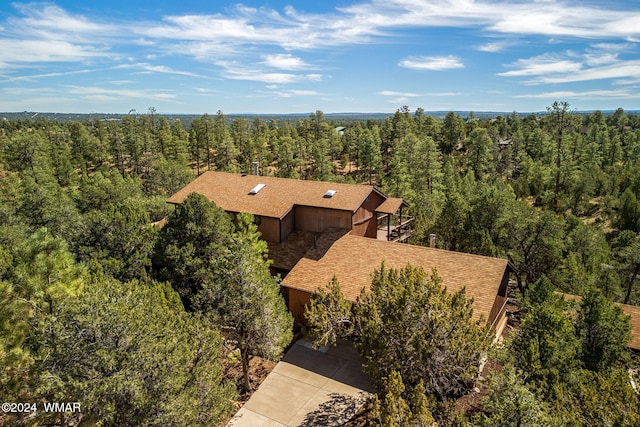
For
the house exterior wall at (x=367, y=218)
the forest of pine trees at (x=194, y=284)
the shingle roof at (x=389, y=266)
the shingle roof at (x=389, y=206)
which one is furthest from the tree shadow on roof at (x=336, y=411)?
the shingle roof at (x=389, y=206)

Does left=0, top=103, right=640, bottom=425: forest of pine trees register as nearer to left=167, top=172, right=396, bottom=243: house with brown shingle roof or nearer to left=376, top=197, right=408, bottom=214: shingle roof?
left=167, top=172, right=396, bottom=243: house with brown shingle roof

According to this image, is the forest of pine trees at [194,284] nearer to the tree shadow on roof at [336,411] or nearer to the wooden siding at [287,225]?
the tree shadow on roof at [336,411]

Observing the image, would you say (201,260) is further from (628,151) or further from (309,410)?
(628,151)

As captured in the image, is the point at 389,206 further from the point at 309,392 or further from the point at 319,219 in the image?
the point at 309,392

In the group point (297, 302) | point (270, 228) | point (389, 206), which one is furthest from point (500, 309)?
point (270, 228)

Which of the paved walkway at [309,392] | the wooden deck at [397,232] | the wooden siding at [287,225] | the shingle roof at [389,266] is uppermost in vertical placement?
the wooden siding at [287,225]
